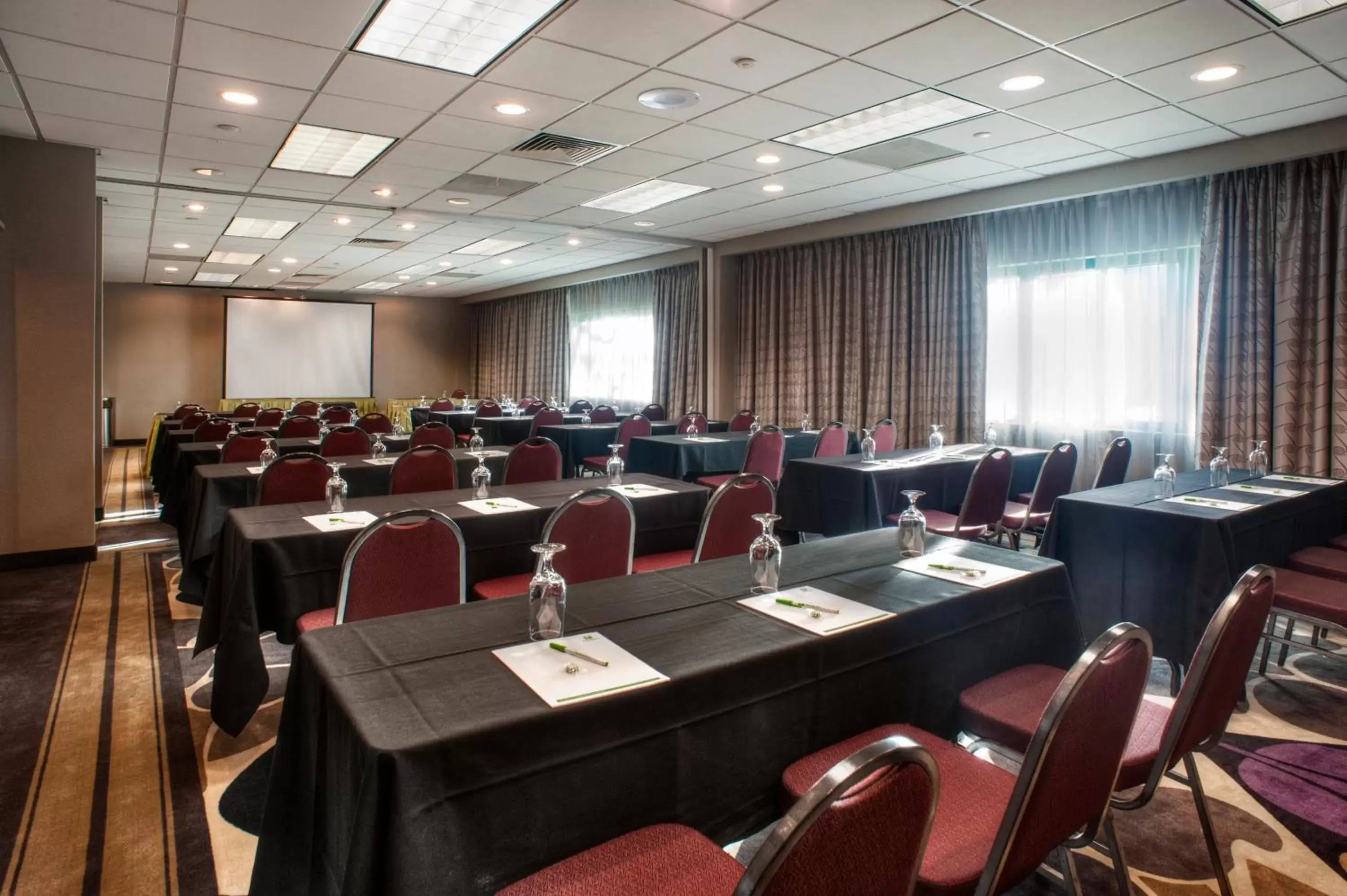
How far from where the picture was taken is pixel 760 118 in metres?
5.04

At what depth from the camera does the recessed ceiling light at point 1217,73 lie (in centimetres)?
414

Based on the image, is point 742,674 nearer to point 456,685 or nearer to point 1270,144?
point 456,685

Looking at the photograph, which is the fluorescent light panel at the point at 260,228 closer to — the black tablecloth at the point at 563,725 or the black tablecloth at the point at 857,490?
the black tablecloth at the point at 857,490

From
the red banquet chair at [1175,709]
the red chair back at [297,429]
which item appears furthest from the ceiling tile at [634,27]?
the red chair back at [297,429]

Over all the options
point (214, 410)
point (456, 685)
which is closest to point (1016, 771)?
point (456, 685)

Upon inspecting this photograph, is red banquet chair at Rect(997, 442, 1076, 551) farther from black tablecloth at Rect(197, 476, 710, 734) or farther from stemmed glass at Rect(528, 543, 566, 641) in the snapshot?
stemmed glass at Rect(528, 543, 566, 641)

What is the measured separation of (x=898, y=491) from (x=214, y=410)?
49.6 feet

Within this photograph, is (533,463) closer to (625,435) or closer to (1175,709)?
(625,435)

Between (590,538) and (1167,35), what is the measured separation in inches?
139

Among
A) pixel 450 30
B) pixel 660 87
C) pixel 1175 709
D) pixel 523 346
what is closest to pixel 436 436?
pixel 660 87

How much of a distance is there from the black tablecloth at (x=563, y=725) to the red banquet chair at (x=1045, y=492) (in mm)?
2856

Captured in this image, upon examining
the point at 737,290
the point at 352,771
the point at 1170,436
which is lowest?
the point at 352,771

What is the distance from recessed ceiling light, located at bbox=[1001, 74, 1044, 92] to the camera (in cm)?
430

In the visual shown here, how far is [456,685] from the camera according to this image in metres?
1.57
